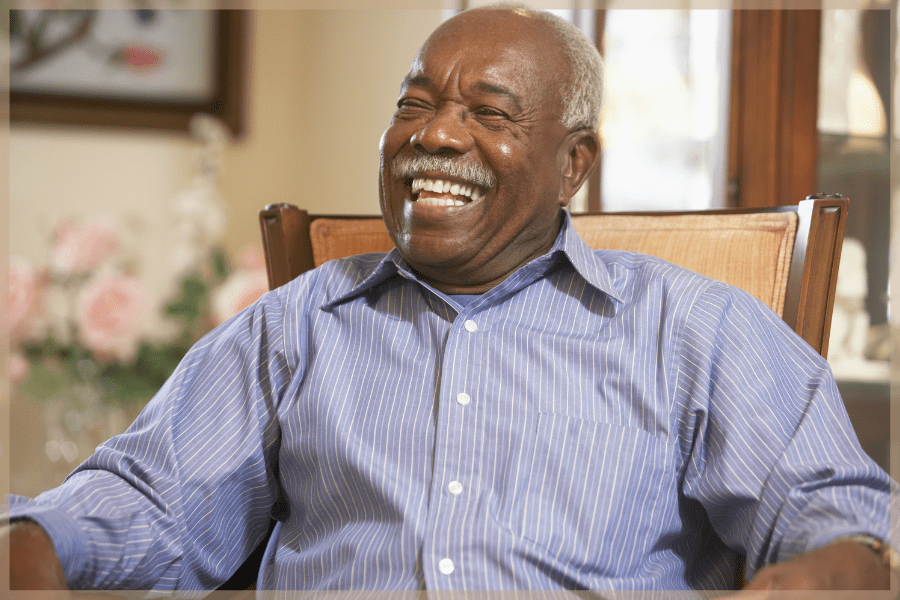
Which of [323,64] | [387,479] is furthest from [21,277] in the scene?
[323,64]

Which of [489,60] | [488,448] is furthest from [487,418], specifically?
[489,60]

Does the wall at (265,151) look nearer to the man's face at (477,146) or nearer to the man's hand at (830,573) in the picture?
the man's face at (477,146)

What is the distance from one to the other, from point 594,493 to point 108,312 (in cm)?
120

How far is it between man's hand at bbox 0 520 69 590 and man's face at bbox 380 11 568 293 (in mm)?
584

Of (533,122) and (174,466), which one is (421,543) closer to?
(174,466)

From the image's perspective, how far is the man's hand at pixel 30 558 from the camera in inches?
32.7

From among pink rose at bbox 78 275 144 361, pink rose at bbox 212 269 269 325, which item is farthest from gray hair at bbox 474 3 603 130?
pink rose at bbox 78 275 144 361

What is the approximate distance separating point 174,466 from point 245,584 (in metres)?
0.25

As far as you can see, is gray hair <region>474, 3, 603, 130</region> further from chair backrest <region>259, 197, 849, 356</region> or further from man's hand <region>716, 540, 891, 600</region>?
man's hand <region>716, 540, 891, 600</region>

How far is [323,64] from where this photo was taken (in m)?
2.61

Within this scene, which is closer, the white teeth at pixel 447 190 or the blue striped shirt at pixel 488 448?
the blue striped shirt at pixel 488 448

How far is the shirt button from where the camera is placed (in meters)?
0.94

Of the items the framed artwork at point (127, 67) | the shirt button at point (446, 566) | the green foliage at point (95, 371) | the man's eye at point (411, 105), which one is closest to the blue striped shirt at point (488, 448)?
the shirt button at point (446, 566)

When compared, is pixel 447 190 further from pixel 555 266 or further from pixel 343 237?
pixel 343 237
